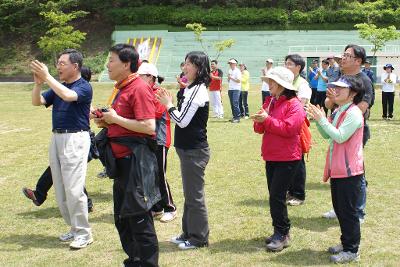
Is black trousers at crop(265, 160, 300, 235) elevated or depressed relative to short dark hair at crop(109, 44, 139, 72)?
depressed

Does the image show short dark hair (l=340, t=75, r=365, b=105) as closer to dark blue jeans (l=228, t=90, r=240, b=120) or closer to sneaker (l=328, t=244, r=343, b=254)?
sneaker (l=328, t=244, r=343, b=254)

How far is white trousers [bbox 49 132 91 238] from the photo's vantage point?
514cm

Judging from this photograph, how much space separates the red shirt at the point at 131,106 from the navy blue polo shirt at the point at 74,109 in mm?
1165

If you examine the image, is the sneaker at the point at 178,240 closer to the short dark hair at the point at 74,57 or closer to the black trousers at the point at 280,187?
the black trousers at the point at 280,187

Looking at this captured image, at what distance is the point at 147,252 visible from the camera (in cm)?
405

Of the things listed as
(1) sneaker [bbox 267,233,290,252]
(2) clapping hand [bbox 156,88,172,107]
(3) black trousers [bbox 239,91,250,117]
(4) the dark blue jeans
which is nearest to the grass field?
(1) sneaker [bbox 267,233,290,252]

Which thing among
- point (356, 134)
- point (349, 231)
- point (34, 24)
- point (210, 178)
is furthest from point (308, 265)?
point (34, 24)

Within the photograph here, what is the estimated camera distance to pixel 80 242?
17.0 ft

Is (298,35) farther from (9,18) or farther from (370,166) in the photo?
(370,166)

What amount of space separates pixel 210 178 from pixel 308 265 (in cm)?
368

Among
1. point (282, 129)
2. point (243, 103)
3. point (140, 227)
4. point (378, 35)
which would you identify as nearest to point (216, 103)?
point (243, 103)

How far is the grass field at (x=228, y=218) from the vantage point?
488 cm

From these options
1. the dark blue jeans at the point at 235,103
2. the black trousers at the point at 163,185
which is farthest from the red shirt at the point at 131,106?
the dark blue jeans at the point at 235,103

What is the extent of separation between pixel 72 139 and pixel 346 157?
9.05ft
